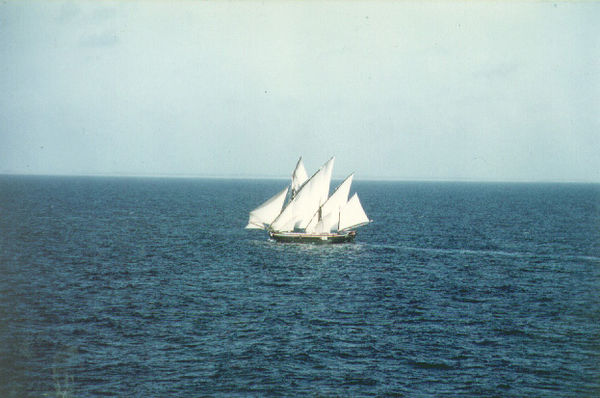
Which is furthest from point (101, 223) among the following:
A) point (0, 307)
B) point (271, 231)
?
point (0, 307)

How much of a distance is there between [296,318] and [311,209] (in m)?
44.3

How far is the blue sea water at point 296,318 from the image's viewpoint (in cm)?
3653

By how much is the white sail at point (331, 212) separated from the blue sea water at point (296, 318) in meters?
4.24

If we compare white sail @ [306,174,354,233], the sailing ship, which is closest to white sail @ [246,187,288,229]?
the sailing ship

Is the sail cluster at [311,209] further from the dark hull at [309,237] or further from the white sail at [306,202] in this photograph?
the dark hull at [309,237]

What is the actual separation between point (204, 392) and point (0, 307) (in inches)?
1077

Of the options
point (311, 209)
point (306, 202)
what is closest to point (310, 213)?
point (311, 209)

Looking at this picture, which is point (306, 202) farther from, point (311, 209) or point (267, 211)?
point (267, 211)

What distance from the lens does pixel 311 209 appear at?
93.6 metres

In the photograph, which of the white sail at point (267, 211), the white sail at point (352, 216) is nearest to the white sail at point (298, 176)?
the white sail at point (267, 211)

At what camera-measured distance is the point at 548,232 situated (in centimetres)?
11181

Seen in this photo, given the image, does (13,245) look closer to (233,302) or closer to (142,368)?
(233,302)

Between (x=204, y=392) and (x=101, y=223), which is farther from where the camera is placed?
(x=101, y=223)

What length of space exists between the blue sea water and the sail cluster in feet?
13.8
